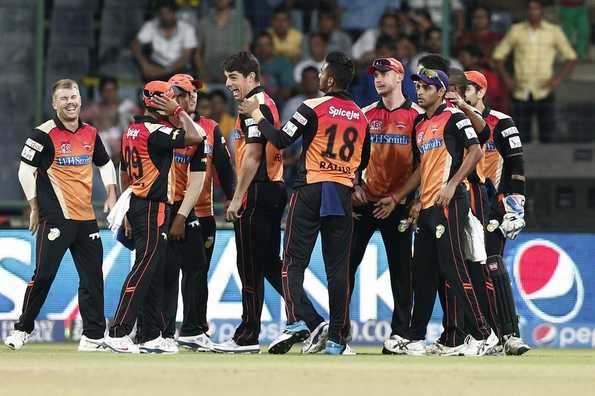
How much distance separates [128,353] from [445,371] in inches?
117

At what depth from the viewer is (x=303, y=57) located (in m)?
18.7

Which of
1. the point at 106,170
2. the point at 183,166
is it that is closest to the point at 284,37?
the point at 106,170

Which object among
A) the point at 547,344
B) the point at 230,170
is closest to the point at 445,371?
the point at 230,170

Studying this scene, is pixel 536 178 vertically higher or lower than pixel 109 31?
lower

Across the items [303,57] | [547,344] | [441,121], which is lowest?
[547,344]

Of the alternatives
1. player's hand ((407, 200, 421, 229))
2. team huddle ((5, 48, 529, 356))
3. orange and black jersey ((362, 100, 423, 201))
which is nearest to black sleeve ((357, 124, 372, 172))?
team huddle ((5, 48, 529, 356))

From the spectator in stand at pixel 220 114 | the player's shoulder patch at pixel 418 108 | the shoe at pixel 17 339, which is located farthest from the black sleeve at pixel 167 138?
the spectator in stand at pixel 220 114

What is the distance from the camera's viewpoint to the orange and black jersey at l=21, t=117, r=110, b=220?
11898 mm

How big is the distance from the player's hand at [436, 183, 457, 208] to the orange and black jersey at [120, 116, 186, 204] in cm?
204

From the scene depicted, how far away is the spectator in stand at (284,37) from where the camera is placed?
18.6 m

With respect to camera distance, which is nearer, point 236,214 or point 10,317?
point 236,214

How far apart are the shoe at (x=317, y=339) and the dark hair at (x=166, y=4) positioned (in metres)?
8.28

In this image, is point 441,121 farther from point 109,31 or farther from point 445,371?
point 109,31

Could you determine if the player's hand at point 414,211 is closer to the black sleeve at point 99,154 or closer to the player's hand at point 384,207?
the player's hand at point 384,207
